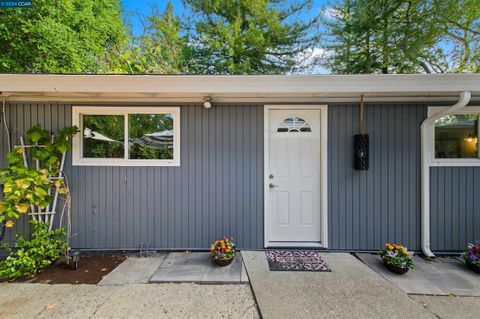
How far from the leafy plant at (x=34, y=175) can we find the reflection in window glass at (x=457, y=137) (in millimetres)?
4563

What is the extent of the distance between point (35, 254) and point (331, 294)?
3039 millimetres

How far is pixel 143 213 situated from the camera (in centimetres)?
278

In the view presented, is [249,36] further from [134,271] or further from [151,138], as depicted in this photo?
[134,271]

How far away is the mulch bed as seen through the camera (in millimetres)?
2178

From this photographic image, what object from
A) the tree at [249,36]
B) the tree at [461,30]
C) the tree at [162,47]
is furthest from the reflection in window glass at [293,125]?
the tree at [461,30]

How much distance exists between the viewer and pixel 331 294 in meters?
1.94

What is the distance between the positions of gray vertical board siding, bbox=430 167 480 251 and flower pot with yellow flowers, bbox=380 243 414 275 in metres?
0.80

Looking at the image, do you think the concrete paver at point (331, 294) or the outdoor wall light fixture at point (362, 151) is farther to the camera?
the outdoor wall light fixture at point (362, 151)

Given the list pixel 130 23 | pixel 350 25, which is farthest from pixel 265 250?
pixel 130 23

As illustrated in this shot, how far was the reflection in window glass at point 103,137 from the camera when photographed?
9.23ft

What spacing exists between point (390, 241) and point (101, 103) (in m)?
4.11

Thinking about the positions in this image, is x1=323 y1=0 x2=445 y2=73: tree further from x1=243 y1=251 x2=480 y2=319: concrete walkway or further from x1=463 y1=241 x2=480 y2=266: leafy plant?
x1=243 y1=251 x2=480 y2=319: concrete walkway

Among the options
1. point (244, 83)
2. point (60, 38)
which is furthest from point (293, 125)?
point (60, 38)

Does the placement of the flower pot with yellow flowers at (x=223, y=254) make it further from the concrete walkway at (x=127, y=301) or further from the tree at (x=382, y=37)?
the tree at (x=382, y=37)
